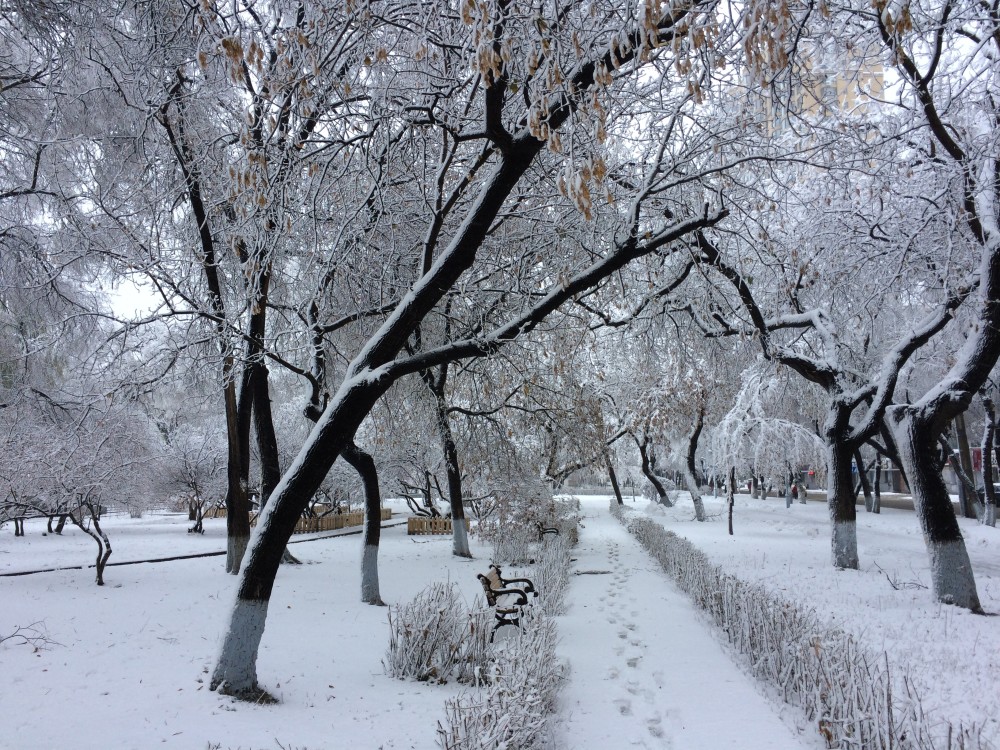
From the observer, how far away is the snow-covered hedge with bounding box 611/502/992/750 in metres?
3.39

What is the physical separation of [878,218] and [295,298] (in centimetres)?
931

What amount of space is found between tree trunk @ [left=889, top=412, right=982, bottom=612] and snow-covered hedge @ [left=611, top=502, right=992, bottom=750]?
3.25 meters

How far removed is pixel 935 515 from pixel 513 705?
789 centimetres

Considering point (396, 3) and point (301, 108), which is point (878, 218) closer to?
point (396, 3)

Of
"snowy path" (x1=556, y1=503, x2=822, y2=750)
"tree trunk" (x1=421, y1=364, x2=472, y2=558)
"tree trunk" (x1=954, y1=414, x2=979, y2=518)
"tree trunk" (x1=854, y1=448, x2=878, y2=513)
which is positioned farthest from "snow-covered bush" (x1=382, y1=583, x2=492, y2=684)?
"tree trunk" (x1=854, y1=448, x2=878, y2=513)

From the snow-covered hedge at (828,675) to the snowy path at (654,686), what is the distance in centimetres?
25

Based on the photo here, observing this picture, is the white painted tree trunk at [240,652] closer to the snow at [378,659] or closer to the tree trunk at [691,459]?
the snow at [378,659]

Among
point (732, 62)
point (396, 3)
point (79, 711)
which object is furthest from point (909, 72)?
point (79, 711)

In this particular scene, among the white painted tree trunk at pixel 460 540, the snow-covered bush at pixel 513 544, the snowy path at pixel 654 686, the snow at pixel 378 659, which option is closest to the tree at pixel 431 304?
the snow at pixel 378 659

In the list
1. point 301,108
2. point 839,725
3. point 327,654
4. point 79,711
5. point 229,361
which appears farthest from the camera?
point 229,361

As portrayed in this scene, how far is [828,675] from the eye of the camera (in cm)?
408

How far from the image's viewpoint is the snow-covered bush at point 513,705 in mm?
3297

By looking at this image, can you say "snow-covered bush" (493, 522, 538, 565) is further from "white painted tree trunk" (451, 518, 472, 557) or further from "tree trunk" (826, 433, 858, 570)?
"tree trunk" (826, 433, 858, 570)

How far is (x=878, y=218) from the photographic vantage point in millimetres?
8695
